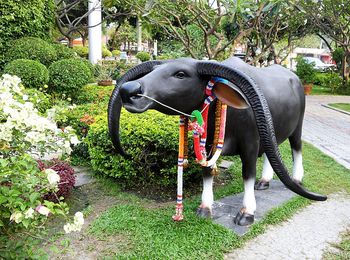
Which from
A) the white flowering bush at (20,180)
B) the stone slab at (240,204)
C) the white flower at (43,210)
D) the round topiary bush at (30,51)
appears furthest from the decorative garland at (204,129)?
the round topiary bush at (30,51)

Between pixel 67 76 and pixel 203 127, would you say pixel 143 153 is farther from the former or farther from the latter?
pixel 67 76

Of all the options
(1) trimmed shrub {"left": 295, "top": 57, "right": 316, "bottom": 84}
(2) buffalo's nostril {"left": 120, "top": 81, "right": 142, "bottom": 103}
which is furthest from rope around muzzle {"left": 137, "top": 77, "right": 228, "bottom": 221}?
(1) trimmed shrub {"left": 295, "top": 57, "right": 316, "bottom": 84}

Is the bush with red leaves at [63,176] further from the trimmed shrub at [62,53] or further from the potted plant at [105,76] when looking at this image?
the potted plant at [105,76]

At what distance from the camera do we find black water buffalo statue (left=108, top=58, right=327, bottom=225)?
258 cm

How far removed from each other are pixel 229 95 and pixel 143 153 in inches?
66.8

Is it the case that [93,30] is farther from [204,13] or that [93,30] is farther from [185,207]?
[185,207]

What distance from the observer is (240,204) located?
400cm

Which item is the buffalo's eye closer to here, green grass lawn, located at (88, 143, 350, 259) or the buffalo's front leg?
the buffalo's front leg

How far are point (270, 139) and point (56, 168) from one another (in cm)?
268

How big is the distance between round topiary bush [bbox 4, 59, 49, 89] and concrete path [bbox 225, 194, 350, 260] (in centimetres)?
645

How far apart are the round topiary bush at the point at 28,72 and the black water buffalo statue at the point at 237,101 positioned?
550 centimetres

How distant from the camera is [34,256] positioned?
226cm

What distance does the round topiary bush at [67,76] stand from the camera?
29.4ft

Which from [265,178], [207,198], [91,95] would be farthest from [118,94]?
[91,95]
